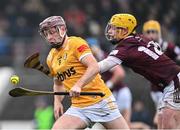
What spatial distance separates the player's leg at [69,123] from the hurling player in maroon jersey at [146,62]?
2.13ft

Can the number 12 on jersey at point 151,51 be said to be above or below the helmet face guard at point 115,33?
below

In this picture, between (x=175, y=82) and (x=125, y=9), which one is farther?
(x=125, y=9)

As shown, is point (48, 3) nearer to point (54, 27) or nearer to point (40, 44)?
point (40, 44)

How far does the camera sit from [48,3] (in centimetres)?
2209

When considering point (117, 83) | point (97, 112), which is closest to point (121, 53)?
point (97, 112)

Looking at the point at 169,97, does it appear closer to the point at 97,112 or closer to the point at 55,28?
the point at 97,112

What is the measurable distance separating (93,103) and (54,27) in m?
1.01

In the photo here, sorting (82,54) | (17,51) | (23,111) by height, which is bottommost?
(23,111)

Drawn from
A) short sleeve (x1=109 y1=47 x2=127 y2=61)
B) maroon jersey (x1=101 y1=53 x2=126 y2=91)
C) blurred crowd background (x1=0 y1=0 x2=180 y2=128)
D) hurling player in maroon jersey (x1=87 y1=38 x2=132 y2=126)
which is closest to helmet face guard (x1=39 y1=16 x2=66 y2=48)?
short sleeve (x1=109 y1=47 x2=127 y2=61)

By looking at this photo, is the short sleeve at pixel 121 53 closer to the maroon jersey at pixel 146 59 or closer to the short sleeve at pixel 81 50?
the maroon jersey at pixel 146 59

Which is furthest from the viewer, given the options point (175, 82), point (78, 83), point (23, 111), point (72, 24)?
point (72, 24)

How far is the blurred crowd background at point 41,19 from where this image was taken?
18531mm

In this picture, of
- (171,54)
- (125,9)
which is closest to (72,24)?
(125,9)

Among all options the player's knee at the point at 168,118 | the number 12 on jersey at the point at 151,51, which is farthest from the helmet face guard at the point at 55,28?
the player's knee at the point at 168,118
